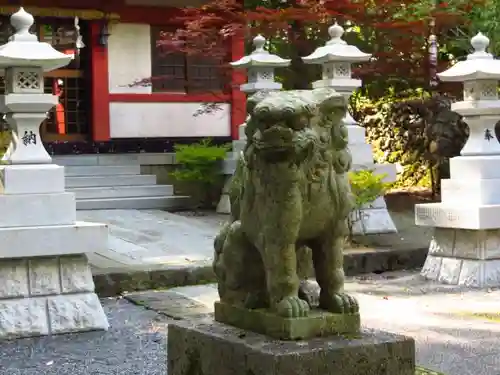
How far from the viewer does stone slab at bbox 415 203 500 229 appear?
8.25 metres

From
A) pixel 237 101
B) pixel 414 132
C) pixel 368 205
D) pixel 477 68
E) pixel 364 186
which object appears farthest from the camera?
pixel 414 132

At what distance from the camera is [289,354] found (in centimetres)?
353

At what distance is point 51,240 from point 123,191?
253 inches

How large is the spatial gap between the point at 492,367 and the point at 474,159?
3498 millimetres

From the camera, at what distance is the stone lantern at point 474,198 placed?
8.38 m

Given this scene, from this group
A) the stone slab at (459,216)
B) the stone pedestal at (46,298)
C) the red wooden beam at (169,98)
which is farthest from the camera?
the red wooden beam at (169,98)

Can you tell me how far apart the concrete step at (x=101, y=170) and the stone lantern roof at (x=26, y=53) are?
6.48 m

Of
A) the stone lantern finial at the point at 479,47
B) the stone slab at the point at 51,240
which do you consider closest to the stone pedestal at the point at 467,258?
the stone lantern finial at the point at 479,47

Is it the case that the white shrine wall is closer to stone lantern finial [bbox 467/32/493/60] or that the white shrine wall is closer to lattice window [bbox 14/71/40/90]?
stone lantern finial [bbox 467/32/493/60]

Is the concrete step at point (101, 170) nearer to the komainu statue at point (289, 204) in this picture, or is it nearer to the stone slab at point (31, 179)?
the stone slab at point (31, 179)

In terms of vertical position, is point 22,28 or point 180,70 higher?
point 180,70

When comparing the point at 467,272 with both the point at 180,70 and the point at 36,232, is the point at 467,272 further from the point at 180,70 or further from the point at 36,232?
the point at 180,70

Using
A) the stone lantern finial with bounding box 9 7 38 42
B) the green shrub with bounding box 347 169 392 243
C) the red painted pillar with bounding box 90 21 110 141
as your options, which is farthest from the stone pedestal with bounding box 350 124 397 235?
the red painted pillar with bounding box 90 21 110 141

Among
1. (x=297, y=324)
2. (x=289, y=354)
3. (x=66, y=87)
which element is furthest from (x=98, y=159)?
(x=289, y=354)
